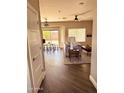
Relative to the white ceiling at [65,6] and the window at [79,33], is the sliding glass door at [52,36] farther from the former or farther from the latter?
the white ceiling at [65,6]

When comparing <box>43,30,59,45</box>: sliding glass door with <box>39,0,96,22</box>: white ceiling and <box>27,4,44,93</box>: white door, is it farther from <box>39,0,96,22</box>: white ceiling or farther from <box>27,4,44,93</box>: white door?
<box>27,4,44,93</box>: white door

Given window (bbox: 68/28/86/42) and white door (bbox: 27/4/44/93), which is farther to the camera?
window (bbox: 68/28/86/42)

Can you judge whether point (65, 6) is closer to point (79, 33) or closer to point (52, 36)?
point (79, 33)

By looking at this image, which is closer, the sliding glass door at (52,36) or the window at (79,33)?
the window at (79,33)

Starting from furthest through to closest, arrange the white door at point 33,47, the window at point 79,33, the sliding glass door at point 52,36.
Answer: the sliding glass door at point 52,36, the window at point 79,33, the white door at point 33,47

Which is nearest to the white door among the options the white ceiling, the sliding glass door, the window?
the white ceiling

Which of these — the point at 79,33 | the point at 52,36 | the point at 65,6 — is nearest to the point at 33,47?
the point at 65,6

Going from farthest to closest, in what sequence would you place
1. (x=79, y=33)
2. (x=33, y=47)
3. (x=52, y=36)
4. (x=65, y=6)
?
(x=52, y=36) → (x=79, y=33) → (x=65, y=6) → (x=33, y=47)

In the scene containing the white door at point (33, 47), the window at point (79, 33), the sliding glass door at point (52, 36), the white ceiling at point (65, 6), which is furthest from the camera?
the sliding glass door at point (52, 36)

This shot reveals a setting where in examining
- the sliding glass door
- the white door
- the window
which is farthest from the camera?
the sliding glass door

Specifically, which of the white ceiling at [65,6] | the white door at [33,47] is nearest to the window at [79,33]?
the white ceiling at [65,6]
